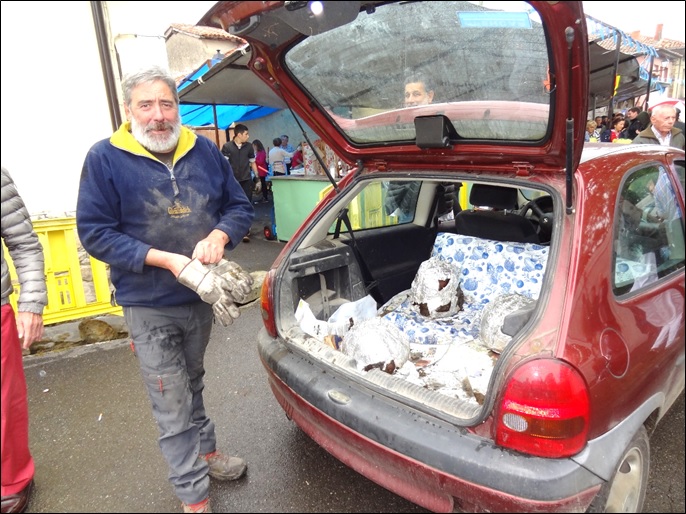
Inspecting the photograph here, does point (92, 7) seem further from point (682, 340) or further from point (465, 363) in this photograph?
point (682, 340)

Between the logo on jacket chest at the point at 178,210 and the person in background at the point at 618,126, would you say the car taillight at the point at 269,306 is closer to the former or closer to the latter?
the logo on jacket chest at the point at 178,210

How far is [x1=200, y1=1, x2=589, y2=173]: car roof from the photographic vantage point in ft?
5.24

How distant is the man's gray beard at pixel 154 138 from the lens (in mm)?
1913

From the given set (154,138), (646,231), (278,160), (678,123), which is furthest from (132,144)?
(278,160)

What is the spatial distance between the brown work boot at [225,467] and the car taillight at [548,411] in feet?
4.61

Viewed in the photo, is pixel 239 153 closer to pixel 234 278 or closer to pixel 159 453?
pixel 159 453

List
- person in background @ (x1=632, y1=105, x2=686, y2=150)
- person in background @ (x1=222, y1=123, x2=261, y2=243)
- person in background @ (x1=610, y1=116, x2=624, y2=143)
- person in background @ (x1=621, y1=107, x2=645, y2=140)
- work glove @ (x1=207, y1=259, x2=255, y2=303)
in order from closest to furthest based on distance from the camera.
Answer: work glove @ (x1=207, y1=259, x2=255, y2=303) → person in background @ (x1=632, y1=105, x2=686, y2=150) → person in background @ (x1=222, y1=123, x2=261, y2=243) → person in background @ (x1=621, y1=107, x2=645, y2=140) → person in background @ (x1=610, y1=116, x2=624, y2=143)

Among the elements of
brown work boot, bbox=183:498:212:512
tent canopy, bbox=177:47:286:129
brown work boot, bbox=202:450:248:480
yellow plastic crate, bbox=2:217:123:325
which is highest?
tent canopy, bbox=177:47:286:129

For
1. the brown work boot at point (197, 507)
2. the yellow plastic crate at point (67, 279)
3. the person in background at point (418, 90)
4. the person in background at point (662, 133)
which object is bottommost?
the brown work boot at point (197, 507)

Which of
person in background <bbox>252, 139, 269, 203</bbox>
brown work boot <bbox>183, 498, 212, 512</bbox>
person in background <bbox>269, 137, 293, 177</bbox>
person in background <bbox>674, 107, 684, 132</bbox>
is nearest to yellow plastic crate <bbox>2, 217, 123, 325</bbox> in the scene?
brown work boot <bbox>183, 498, 212, 512</bbox>

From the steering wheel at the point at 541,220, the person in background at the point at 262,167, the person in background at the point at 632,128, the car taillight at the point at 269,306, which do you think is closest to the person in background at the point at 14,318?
the car taillight at the point at 269,306

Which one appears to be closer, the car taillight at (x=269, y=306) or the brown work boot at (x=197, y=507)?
the brown work boot at (x=197, y=507)

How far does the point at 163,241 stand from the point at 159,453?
51.5 inches

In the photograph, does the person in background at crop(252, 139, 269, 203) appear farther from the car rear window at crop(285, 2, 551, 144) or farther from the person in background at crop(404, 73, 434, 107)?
the person in background at crop(404, 73, 434, 107)
